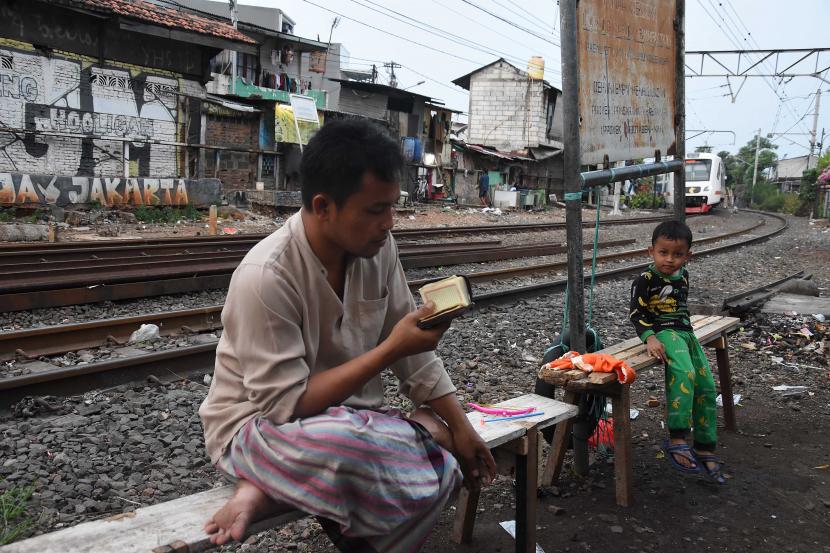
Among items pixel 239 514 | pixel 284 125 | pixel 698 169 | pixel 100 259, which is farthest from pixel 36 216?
pixel 698 169

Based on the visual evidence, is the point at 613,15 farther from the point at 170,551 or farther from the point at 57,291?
the point at 57,291

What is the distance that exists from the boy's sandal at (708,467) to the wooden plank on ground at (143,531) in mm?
2566

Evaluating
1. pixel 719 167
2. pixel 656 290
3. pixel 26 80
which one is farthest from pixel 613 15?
pixel 719 167

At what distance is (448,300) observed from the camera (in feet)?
6.40

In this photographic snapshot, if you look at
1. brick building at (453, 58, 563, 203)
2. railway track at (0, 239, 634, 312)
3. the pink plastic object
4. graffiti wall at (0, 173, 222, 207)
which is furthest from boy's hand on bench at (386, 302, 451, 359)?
brick building at (453, 58, 563, 203)

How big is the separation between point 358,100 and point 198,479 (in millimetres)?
30408

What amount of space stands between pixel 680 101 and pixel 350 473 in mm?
4180

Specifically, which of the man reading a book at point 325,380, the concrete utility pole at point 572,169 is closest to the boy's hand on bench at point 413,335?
the man reading a book at point 325,380

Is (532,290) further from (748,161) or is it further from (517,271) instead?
(748,161)

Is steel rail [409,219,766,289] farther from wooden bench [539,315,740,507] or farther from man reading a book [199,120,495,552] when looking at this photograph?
man reading a book [199,120,495,552]

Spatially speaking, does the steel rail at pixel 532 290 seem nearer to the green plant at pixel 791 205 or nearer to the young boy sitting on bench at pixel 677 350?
the young boy sitting on bench at pixel 677 350

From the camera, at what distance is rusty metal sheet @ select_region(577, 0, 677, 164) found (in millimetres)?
3756

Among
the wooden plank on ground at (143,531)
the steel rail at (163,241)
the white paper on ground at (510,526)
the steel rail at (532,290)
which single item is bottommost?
the white paper on ground at (510,526)

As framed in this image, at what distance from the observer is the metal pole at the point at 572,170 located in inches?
138
